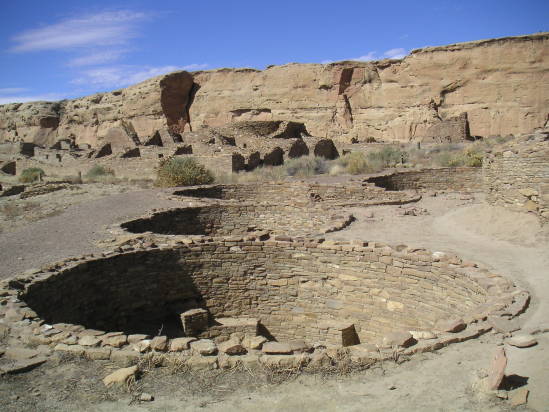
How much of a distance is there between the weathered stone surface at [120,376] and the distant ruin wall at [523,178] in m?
7.48

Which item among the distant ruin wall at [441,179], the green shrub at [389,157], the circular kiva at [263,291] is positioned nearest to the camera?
the circular kiva at [263,291]

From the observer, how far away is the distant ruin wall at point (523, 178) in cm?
860

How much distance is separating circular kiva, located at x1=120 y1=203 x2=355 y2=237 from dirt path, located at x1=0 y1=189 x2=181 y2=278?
102cm

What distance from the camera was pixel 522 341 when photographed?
13.0ft

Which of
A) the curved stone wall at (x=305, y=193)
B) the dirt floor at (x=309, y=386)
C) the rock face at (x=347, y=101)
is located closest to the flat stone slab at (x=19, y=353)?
the dirt floor at (x=309, y=386)

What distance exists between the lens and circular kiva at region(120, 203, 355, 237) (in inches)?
435

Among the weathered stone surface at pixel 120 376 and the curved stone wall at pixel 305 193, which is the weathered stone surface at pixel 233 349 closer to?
the weathered stone surface at pixel 120 376

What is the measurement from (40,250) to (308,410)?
6.29m

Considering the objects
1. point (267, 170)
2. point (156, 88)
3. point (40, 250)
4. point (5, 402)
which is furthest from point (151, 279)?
point (156, 88)

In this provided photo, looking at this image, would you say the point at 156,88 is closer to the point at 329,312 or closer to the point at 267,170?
the point at 267,170

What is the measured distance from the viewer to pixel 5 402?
3.36 metres

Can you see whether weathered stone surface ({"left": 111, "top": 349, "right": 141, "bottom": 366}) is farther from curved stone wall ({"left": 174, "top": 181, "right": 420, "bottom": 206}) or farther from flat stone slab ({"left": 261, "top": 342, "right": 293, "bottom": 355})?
curved stone wall ({"left": 174, "top": 181, "right": 420, "bottom": 206})

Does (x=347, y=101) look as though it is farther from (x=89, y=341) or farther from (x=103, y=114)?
(x=89, y=341)

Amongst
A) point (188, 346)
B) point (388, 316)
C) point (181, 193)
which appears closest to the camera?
point (188, 346)
